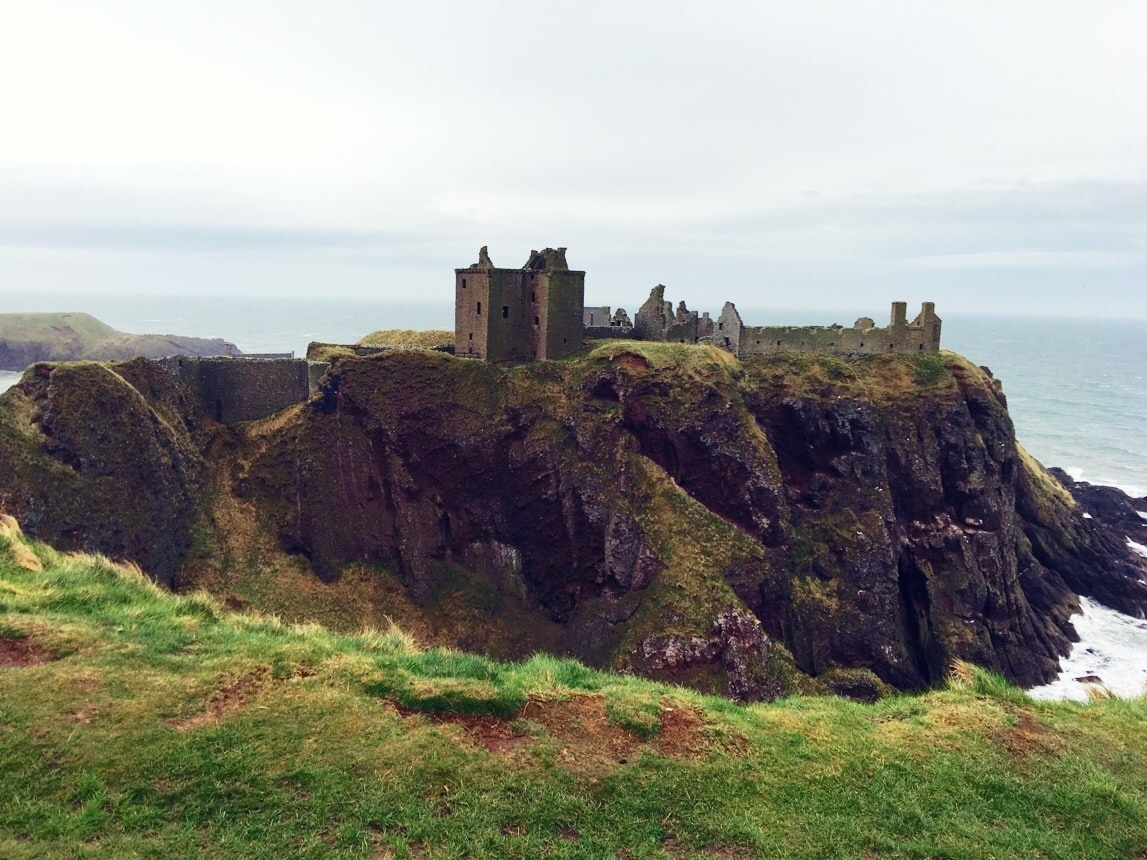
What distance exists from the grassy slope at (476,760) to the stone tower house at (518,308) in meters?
31.2

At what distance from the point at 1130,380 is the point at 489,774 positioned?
775 feet

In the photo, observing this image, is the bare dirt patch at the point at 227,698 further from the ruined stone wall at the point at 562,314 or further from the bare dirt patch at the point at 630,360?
the ruined stone wall at the point at 562,314

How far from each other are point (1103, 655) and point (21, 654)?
52.5m

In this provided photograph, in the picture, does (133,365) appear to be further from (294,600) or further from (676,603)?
(676,603)

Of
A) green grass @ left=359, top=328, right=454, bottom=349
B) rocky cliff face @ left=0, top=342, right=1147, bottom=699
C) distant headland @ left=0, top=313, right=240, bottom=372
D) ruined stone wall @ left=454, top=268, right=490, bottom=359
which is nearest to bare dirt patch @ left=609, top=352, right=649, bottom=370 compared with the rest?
A: rocky cliff face @ left=0, top=342, right=1147, bottom=699

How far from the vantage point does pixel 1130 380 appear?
196m

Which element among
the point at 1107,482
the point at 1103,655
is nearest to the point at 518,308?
the point at 1103,655

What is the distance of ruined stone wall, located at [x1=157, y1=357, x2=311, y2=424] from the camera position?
41500 millimetres

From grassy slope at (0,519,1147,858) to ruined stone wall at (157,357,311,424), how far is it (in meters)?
31.0

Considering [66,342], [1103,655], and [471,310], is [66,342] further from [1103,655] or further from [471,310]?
[1103,655]

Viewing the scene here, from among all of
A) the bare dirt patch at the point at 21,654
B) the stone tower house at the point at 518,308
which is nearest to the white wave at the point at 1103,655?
the stone tower house at the point at 518,308

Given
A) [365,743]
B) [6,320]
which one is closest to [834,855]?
[365,743]

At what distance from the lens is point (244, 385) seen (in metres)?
42.0

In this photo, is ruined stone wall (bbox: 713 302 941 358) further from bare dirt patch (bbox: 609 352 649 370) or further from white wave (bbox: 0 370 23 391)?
white wave (bbox: 0 370 23 391)
